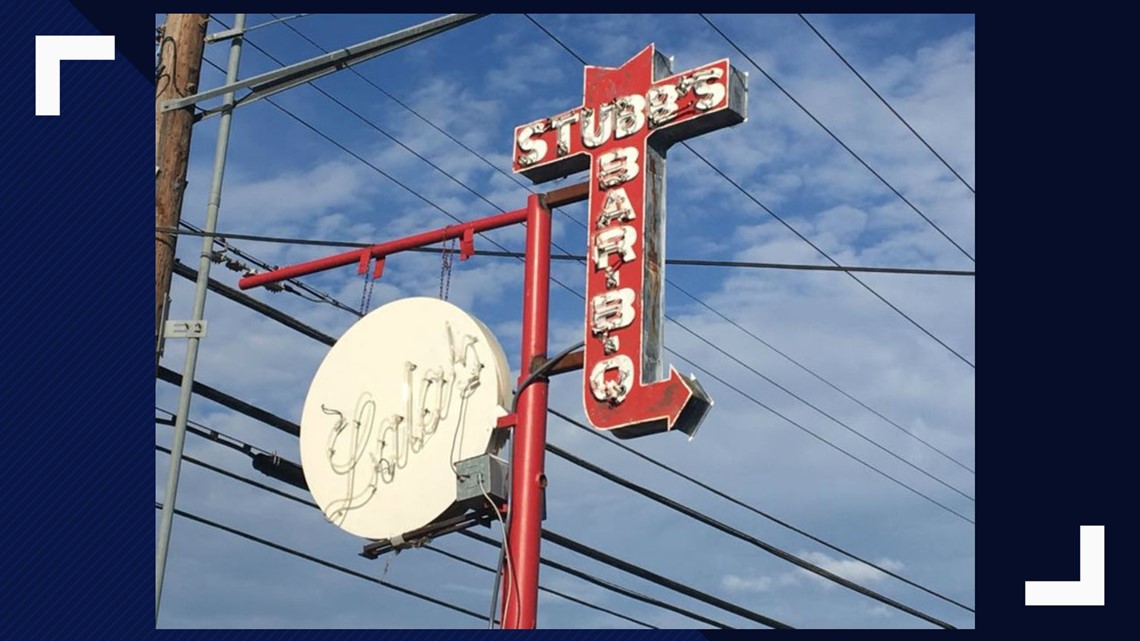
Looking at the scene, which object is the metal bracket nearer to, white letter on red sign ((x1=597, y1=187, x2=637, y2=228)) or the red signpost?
the red signpost

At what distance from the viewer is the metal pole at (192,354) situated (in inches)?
567

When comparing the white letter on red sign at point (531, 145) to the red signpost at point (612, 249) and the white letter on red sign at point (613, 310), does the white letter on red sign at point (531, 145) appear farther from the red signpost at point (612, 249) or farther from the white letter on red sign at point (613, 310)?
the white letter on red sign at point (613, 310)

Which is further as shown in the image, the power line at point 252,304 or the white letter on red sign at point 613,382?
the power line at point 252,304

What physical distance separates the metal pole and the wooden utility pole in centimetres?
47

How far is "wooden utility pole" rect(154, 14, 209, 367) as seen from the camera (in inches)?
623

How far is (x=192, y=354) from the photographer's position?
15.1 m

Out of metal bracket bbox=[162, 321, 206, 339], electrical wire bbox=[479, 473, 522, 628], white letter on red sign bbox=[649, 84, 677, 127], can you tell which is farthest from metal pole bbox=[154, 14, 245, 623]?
white letter on red sign bbox=[649, 84, 677, 127]

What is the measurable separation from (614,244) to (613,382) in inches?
48.8

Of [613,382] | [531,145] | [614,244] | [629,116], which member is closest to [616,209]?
[614,244]

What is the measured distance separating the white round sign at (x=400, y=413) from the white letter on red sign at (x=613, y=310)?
3.15ft
